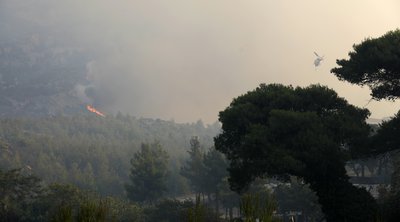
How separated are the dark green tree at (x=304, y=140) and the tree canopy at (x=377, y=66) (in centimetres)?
176

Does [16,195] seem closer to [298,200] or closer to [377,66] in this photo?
[298,200]

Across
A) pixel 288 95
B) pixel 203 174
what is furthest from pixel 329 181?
pixel 203 174

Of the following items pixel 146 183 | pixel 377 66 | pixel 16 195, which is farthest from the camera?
pixel 146 183

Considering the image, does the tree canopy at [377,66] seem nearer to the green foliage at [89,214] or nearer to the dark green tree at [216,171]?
the green foliage at [89,214]

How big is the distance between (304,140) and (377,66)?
724cm

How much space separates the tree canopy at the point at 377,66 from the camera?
103 ft

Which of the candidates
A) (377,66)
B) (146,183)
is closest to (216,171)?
(146,183)

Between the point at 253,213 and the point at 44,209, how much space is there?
53.4 meters

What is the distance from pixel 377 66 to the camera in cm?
3222

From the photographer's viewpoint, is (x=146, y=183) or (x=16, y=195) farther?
(x=146, y=183)

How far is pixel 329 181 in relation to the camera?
30891 millimetres

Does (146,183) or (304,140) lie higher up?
(146,183)

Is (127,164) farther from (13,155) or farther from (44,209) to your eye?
(44,209)

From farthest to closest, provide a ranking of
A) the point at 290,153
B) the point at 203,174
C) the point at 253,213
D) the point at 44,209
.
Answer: the point at 203,174, the point at 44,209, the point at 290,153, the point at 253,213
